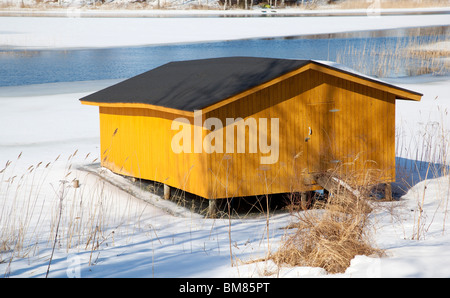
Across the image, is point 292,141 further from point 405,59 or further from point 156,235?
point 405,59

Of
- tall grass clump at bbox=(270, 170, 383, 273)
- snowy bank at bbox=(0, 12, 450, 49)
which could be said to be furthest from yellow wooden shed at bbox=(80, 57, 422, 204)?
snowy bank at bbox=(0, 12, 450, 49)

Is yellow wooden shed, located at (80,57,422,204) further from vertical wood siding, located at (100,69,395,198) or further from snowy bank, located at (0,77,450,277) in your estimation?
snowy bank, located at (0,77,450,277)

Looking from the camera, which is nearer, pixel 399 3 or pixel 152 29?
pixel 152 29

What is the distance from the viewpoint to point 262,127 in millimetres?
12016

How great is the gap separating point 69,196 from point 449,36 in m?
46.8

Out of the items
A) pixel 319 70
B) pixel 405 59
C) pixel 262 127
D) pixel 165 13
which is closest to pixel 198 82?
pixel 262 127

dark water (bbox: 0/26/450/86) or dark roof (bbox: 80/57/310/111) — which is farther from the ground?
dark roof (bbox: 80/57/310/111)

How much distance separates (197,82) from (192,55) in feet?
110

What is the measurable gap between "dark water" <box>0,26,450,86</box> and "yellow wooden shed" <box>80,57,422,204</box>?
Result: 21.8 meters

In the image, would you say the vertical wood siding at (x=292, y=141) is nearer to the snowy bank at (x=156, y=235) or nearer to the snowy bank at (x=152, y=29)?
the snowy bank at (x=156, y=235)

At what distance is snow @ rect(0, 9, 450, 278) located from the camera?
7.71m

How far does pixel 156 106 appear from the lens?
40.9 feet

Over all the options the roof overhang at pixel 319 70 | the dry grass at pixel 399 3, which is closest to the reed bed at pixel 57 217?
the roof overhang at pixel 319 70
